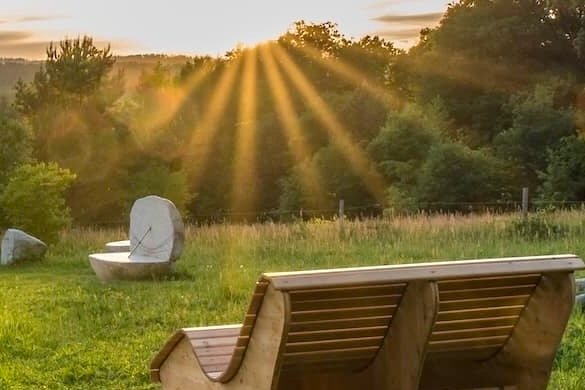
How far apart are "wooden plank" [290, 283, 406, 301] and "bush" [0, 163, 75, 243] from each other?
50.7 feet

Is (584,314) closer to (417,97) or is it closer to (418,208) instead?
(418,208)

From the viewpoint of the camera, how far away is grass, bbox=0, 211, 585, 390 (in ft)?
22.9

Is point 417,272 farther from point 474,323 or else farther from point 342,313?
point 474,323

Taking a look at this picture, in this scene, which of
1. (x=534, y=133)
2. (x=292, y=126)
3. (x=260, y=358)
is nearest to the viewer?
(x=260, y=358)

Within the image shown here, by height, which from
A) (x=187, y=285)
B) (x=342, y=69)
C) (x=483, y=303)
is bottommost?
(x=187, y=285)

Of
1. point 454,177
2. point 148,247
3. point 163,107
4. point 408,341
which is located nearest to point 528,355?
point 408,341

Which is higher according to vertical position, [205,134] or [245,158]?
[205,134]

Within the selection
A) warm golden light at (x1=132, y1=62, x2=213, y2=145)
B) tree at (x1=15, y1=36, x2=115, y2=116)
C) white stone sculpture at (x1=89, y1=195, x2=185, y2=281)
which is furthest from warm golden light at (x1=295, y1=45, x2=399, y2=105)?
white stone sculpture at (x1=89, y1=195, x2=185, y2=281)

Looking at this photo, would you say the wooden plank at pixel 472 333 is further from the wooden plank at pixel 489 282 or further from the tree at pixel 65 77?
the tree at pixel 65 77

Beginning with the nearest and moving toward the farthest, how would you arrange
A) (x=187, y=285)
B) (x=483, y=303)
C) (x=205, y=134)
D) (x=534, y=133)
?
1. (x=483, y=303)
2. (x=187, y=285)
3. (x=534, y=133)
4. (x=205, y=134)

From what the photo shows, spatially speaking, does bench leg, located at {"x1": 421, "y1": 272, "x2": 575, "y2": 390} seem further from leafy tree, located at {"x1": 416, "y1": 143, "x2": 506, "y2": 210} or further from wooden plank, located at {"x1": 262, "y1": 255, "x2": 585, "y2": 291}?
leafy tree, located at {"x1": 416, "y1": 143, "x2": 506, "y2": 210}

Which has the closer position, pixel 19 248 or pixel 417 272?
pixel 417 272

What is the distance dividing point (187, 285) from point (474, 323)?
801 cm

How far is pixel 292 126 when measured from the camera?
41.1m
